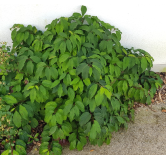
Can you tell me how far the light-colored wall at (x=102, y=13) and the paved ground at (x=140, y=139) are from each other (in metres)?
1.30

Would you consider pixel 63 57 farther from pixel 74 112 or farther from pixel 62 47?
pixel 74 112

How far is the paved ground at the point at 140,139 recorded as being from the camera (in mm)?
2035

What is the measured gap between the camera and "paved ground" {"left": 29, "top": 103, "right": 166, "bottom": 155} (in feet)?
6.68

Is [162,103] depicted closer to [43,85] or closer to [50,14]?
[43,85]

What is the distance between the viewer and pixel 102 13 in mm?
2451

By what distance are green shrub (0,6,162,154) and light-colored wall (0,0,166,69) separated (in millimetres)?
243

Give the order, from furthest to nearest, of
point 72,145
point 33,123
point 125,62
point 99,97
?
point 125,62, point 33,123, point 72,145, point 99,97

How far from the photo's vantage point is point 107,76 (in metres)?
2.07

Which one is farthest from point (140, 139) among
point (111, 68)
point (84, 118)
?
point (111, 68)

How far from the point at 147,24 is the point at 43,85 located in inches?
73.6

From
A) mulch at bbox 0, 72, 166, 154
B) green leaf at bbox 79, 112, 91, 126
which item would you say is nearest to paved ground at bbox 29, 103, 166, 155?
mulch at bbox 0, 72, 166, 154

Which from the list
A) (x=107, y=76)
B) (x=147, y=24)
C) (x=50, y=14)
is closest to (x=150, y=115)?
(x=107, y=76)

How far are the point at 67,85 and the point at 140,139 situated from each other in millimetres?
1221

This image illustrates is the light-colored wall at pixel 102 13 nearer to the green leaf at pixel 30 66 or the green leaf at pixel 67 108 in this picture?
the green leaf at pixel 30 66
